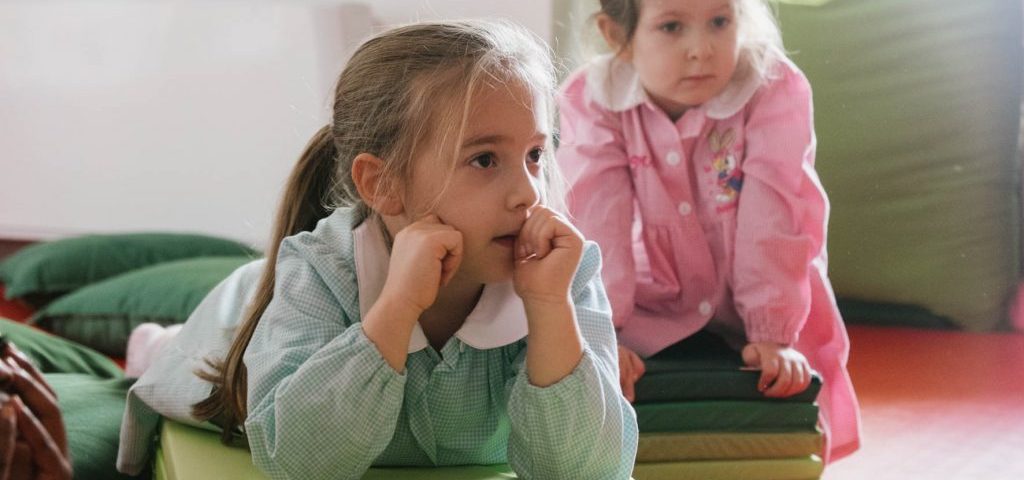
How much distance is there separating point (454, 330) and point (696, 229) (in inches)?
21.1

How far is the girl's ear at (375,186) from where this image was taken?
1.13 m

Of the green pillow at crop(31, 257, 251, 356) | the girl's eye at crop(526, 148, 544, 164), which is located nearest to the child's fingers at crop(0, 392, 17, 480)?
the girl's eye at crop(526, 148, 544, 164)

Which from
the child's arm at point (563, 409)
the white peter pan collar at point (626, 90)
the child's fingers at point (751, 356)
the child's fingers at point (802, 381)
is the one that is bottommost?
the child's fingers at point (802, 381)

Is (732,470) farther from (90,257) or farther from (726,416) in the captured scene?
(90,257)

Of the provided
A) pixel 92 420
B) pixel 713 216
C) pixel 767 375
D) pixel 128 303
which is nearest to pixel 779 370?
pixel 767 375

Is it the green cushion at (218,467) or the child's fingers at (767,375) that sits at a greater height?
the green cushion at (218,467)

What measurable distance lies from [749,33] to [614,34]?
177 mm

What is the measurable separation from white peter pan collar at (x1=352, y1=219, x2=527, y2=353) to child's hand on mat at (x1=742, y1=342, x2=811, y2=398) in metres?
0.45

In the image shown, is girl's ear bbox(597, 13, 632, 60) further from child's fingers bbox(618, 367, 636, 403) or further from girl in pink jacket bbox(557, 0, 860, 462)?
child's fingers bbox(618, 367, 636, 403)

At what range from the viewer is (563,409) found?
105 cm

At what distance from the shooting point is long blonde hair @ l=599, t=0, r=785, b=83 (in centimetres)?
160

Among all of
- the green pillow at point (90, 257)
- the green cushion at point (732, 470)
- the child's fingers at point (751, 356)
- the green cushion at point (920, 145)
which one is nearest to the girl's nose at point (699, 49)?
the child's fingers at point (751, 356)

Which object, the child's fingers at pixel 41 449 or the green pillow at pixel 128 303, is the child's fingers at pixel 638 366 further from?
the green pillow at pixel 128 303

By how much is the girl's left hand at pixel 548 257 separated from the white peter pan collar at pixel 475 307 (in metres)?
0.08
